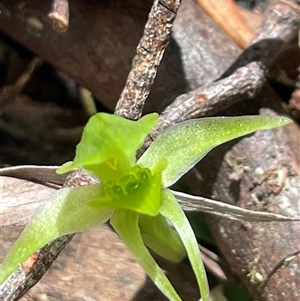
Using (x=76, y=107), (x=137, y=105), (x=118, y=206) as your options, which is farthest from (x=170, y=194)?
(x=76, y=107)

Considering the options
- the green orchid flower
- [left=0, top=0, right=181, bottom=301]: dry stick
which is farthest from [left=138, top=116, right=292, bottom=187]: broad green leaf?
[left=0, top=0, right=181, bottom=301]: dry stick

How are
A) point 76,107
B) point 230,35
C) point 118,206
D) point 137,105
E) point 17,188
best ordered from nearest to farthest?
1. point 118,206
2. point 137,105
3. point 17,188
4. point 230,35
5. point 76,107

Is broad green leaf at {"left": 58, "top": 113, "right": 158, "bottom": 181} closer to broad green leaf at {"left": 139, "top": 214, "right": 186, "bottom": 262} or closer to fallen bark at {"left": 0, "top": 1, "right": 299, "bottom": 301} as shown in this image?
broad green leaf at {"left": 139, "top": 214, "right": 186, "bottom": 262}

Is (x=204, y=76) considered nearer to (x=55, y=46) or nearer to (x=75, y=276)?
(x=55, y=46)

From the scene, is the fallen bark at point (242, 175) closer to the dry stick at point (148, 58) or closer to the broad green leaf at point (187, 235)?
the dry stick at point (148, 58)

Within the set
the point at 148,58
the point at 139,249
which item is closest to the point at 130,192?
the point at 139,249

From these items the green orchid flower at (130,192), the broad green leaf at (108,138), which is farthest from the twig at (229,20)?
the broad green leaf at (108,138)

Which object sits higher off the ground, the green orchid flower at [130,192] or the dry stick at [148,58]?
the dry stick at [148,58]
